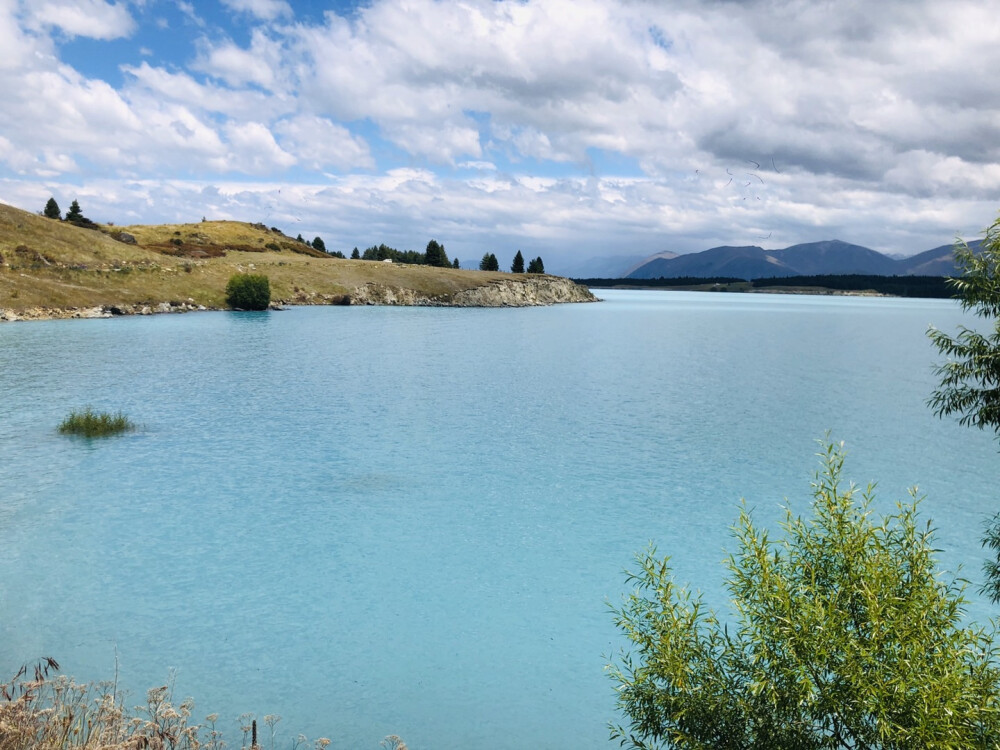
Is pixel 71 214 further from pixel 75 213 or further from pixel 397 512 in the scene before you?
pixel 397 512

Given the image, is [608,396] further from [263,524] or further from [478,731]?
[478,731]

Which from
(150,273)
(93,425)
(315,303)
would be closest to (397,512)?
(93,425)

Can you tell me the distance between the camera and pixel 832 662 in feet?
37.8

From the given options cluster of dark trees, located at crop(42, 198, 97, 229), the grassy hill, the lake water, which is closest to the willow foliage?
the lake water

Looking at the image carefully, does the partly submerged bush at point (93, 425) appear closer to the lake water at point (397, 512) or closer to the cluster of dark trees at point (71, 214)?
the lake water at point (397, 512)

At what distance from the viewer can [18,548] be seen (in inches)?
1030

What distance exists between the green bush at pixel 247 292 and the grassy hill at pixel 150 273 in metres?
3.64

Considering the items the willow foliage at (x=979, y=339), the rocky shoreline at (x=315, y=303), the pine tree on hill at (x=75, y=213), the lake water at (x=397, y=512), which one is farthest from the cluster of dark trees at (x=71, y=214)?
the willow foliage at (x=979, y=339)

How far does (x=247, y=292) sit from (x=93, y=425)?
101 metres

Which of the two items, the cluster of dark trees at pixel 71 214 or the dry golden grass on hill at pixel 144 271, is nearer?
the dry golden grass on hill at pixel 144 271

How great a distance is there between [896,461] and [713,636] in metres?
35.2

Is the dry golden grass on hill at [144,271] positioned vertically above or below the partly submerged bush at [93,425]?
above

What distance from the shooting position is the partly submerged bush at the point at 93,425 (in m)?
43.0

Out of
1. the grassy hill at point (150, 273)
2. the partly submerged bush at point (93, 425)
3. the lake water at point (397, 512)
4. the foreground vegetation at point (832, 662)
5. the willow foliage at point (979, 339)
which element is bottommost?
the lake water at point (397, 512)
